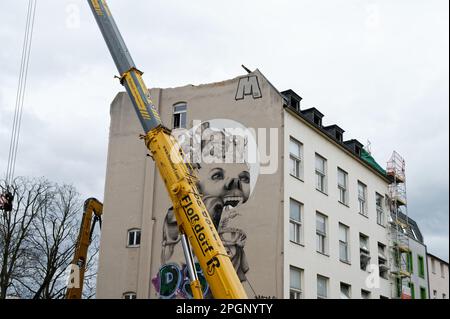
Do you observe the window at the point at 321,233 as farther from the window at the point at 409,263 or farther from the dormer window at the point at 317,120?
the window at the point at 409,263

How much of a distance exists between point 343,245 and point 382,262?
208 inches

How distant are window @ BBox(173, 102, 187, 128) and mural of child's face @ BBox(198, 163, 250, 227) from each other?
3.35 m

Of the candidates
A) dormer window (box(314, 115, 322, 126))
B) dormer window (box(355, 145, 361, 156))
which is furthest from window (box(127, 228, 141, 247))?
dormer window (box(355, 145, 361, 156))

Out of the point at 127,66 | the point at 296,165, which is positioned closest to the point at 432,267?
the point at 296,165

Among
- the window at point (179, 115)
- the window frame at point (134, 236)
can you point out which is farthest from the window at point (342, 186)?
the window frame at point (134, 236)

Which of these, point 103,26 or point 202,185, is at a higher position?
point 103,26

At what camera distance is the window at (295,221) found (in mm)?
30375

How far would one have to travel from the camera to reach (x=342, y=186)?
35406 millimetres

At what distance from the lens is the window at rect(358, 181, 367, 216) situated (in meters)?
37.3

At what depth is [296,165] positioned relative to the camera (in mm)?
31906

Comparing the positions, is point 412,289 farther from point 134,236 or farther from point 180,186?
point 180,186
